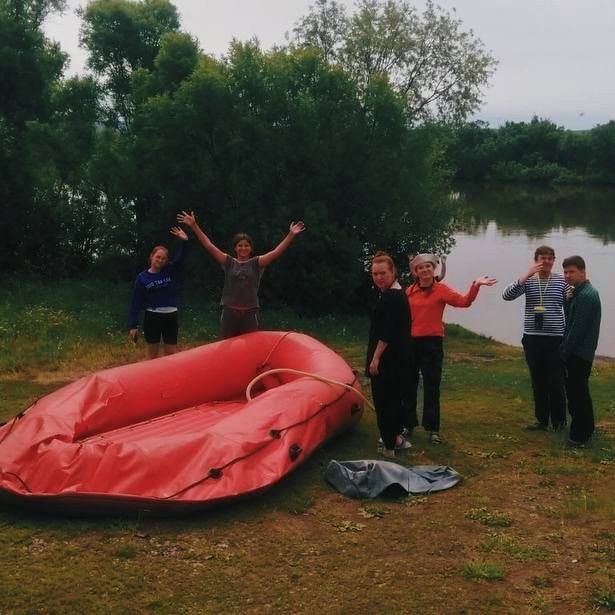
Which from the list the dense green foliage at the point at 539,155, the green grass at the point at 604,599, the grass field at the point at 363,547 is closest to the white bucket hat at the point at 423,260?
the grass field at the point at 363,547

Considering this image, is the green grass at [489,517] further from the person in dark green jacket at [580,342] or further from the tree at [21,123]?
the tree at [21,123]

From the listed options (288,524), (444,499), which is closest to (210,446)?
(288,524)

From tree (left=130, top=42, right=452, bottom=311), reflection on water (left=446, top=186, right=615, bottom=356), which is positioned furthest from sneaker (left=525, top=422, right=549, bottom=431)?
reflection on water (left=446, top=186, right=615, bottom=356)

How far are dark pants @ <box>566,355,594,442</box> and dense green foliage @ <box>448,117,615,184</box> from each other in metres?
44.1

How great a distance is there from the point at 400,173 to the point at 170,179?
15.3 feet

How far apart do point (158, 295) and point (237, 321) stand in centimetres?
81

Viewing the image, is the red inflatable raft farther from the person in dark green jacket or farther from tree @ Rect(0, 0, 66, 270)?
tree @ Rect(0, 0, 66, 270)

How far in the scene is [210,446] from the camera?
457cm

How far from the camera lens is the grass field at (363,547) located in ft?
11.4

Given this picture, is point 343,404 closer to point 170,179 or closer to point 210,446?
point 210,446

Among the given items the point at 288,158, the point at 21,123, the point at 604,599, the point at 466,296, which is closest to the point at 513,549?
the point at 604,599

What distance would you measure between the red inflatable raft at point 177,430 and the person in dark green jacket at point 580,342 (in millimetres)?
1761

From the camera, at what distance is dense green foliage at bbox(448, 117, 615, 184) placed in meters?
48.1

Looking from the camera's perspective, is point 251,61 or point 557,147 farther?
point 557,147
